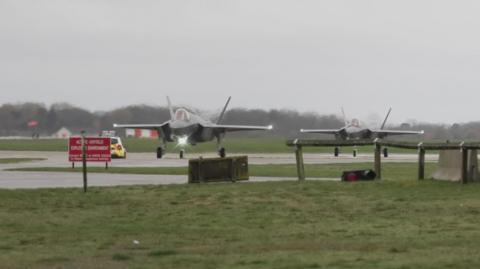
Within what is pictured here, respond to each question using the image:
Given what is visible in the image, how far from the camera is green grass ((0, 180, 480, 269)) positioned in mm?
10461

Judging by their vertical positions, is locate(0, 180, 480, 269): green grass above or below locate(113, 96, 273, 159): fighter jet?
below

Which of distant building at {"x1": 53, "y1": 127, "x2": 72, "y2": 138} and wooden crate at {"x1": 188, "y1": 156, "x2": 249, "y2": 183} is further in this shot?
distant building at {"x1": 53, "y1": 127, "x2": 72, "y2": 138}

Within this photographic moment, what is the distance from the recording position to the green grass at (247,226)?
1046 cm

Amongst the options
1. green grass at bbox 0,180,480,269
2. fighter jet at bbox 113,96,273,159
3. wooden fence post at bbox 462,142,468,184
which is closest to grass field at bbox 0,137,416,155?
fighter jet at bbox 113,96,273,159

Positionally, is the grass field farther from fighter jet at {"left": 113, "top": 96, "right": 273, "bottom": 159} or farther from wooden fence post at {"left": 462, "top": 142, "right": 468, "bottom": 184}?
wooden fence post at {"left": 462, "top": 142, "right": 468, "bottom": 184}

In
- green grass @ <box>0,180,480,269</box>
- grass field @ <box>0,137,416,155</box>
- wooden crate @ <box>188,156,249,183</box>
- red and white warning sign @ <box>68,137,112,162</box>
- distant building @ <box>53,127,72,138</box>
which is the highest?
distant building @ <box>53,127,72,138</box>

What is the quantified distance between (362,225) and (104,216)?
4.95 metres

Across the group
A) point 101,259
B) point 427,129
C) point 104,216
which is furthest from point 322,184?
point 427,129

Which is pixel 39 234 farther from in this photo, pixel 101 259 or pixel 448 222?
pixel 448 222

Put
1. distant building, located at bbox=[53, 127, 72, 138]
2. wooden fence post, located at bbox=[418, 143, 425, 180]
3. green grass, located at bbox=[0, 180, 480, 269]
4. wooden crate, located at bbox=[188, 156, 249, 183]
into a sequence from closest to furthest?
green grass, located at bbox=[0, 180, 480, 269] → wooden fence post, located at bbox=[418, 143, 425, 180] → wooden crate, located at bbox=[188, 156, 249, 183] → distant building, located at bbox=[53, 127, 72, 138]

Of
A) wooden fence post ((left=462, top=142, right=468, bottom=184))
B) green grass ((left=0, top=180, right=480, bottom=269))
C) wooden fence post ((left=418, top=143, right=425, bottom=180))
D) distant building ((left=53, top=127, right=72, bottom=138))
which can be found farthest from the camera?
distant building ((left=53, top=127, right=72, bottom=138))

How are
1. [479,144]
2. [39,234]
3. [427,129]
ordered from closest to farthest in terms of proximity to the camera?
1. [39,234]
2. [479,144]
3. [427,129]

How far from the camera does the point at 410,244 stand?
1166 centimetres

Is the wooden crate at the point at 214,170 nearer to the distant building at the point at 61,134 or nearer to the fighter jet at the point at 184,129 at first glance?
the fighter jet at the point at 184,129
